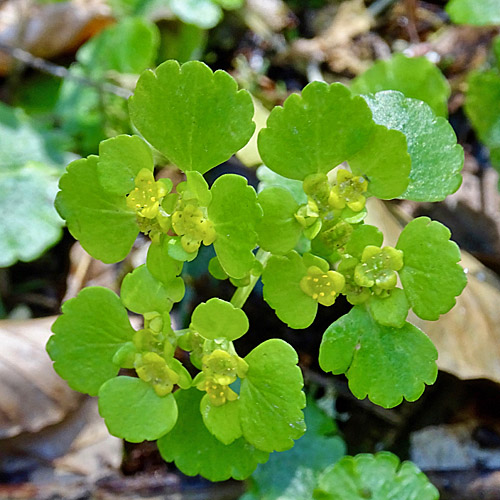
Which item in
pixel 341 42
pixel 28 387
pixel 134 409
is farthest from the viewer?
pixel 341 42

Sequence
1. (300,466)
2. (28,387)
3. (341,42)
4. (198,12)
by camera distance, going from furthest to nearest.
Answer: (341,42)
(198,12)
(28,387)
(300,466)

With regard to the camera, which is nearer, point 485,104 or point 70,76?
point 485,104

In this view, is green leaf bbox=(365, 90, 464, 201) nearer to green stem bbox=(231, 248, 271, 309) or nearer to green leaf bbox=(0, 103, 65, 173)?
green stem bbox=(231, 248, 271, 309)

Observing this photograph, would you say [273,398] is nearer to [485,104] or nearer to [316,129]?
[316,129]

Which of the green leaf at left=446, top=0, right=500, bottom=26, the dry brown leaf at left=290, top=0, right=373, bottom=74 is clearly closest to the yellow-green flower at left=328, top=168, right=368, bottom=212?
the green leaf at left=446, top=0, right=500, bottom=26

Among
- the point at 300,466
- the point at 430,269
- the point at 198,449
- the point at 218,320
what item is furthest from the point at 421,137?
the point at 300,466

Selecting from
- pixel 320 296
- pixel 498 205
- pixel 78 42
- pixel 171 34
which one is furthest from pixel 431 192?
pixel 78 42

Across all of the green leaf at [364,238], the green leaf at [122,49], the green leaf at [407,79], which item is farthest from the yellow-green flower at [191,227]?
the green leaf at [122,49]

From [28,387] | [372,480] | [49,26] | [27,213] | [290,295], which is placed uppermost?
[290,295]

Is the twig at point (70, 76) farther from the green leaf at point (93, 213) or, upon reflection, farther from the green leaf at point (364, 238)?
the green leaf at point (364, 238)
